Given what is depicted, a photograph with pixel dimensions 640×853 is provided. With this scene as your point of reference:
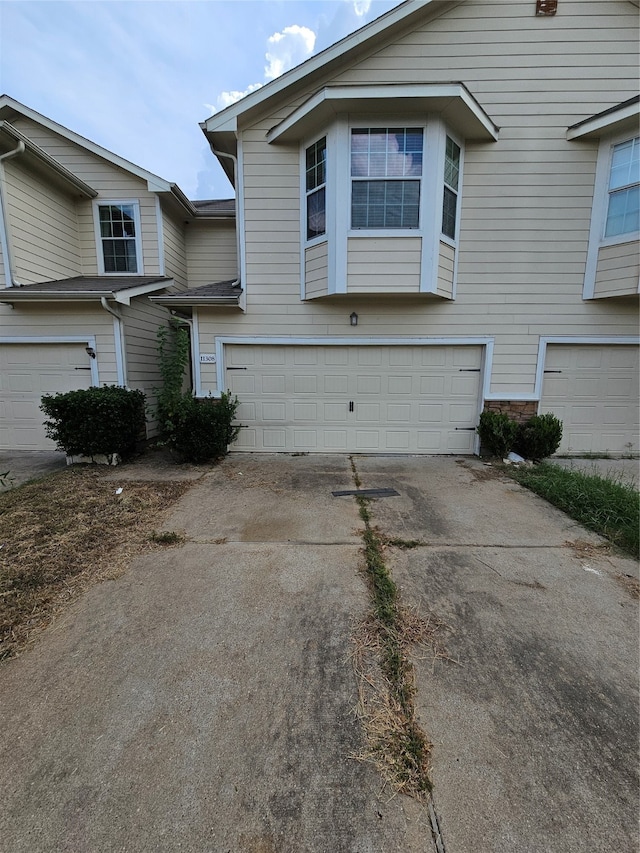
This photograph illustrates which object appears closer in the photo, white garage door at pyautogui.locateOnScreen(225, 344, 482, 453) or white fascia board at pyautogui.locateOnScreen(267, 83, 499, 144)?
white fascia board at pyautogui.locateOnScreen(267, 83, 499, 144)

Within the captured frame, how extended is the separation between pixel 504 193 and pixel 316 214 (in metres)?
3.04

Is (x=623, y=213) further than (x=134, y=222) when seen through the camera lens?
No

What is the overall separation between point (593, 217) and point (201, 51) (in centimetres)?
936

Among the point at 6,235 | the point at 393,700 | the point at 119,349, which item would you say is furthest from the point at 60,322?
the point at 393,700

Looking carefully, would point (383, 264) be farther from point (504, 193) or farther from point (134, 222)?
point (134, 222)

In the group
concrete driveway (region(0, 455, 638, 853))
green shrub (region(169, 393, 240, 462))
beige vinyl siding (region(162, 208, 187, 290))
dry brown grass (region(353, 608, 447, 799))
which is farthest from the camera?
beige vinyl siding (region(162, 208, 187, 290))

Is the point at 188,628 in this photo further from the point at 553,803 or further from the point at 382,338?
the point at 382,338

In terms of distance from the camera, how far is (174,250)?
850 cm

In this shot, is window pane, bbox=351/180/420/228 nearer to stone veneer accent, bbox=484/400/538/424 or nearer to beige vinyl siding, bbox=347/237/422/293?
beige vinyl siding, bbox=347/237/422/293

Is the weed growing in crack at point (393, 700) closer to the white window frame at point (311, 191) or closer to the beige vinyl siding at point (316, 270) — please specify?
the beige vinyl siding at point (316, 270)

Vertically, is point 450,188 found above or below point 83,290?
above

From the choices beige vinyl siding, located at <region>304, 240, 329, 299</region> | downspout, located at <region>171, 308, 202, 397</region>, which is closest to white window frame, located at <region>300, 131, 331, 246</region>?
beige vinyl siding, located at <region>304, 240, 329, 299</region>

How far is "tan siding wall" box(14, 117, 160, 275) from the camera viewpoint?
759cm

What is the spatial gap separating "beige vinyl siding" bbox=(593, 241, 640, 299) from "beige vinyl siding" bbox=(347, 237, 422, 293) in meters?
3.04
